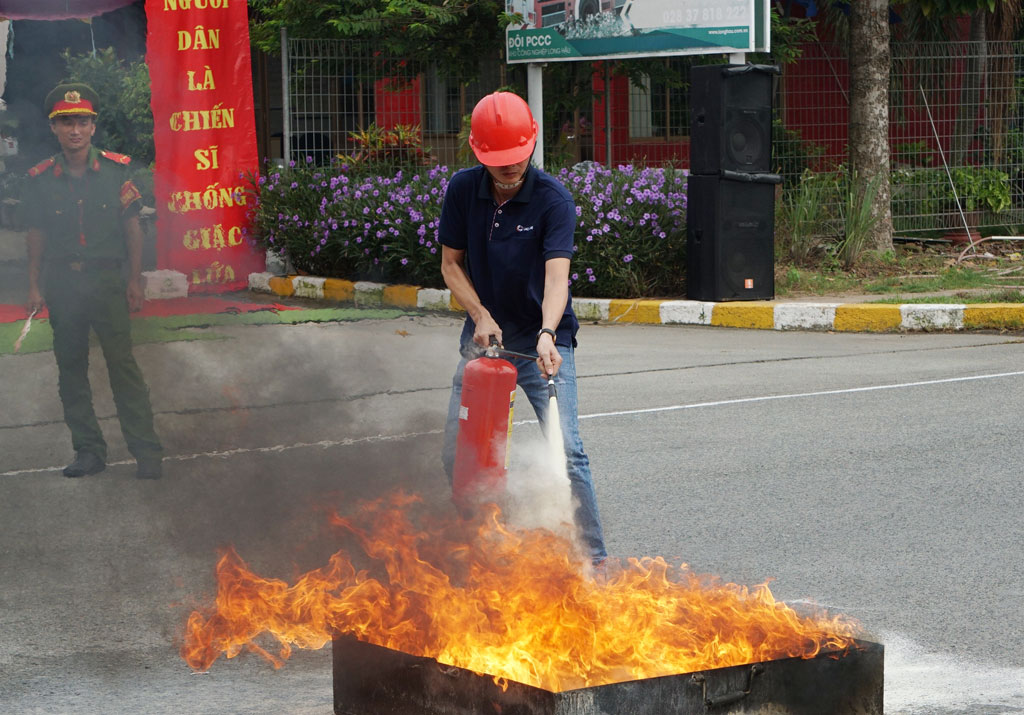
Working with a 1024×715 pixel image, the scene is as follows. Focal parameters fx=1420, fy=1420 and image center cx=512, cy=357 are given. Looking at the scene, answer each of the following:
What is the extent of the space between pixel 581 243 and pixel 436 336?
1915mm

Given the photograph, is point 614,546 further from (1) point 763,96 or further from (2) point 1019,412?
(1) point 763,96

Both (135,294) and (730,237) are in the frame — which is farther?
(730,237)

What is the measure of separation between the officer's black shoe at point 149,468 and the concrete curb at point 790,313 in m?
4.31

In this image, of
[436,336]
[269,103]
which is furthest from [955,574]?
[269,103]

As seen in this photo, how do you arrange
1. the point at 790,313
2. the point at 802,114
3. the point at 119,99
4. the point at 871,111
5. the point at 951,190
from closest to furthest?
the point at 119,99 → the point at 790,313 → the point at 871,111 → the point at 951,190 → the point at 802,114

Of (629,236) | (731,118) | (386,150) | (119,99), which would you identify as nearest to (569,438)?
(119,99)

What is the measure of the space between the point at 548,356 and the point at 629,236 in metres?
8.34

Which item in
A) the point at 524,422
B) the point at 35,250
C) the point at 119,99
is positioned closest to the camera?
the point at 35,250

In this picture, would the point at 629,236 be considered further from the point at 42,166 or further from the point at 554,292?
the point at 554,292

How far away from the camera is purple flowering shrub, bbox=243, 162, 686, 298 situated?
41.6 ft

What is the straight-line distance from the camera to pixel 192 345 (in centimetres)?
672

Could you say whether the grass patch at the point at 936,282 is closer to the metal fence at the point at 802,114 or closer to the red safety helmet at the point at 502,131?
the metal fence at the point at 802,114

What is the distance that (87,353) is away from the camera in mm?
6699

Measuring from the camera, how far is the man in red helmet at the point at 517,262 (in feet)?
14.6
